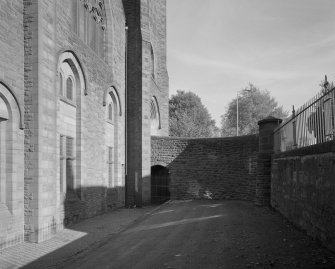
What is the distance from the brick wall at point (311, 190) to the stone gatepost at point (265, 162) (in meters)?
2.96

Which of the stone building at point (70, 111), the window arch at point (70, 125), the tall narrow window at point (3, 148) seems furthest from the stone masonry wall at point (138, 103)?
the tall narrow window at point (3, 148)

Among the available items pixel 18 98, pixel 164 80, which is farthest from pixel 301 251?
pixel 164 80

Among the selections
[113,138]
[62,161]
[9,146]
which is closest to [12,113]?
[9,146]

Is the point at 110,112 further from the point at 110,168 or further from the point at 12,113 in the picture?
the point at 12,113

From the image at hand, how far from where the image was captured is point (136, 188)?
18969 millimetres

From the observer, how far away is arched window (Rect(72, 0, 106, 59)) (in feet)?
45.2

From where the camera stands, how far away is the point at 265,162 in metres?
14.2

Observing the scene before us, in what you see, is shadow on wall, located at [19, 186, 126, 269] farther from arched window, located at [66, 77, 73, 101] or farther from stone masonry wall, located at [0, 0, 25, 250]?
arched window, located at [66, 77, 73, 101]

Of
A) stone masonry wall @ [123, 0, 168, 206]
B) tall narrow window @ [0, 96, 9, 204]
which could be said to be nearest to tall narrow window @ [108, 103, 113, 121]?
stone masonry wall @ [123, 0, 168, 206]

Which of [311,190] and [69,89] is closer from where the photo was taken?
[311,190]

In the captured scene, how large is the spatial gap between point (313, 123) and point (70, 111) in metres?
8.24

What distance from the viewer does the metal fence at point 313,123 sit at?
22.7 feet

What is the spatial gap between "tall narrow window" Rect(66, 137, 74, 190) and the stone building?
0.04 meters

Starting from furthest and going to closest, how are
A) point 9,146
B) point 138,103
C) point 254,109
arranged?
point 254,109, point 138,103, point 9,146
